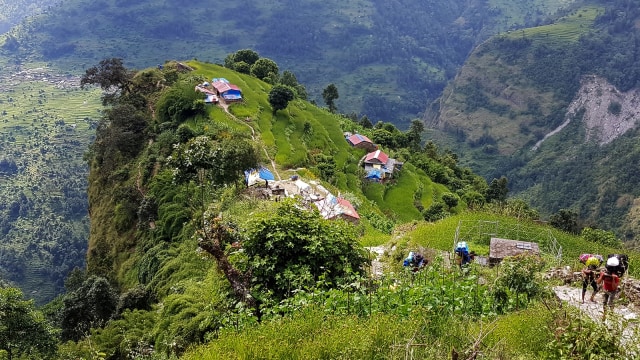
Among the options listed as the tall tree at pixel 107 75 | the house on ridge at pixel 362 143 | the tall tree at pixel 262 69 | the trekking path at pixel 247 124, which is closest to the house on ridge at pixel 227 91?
the trekking path at pixel 247 124

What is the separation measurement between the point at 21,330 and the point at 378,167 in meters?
46.0

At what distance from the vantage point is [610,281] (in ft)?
35.9

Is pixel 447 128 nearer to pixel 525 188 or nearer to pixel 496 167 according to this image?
pixel 496 167

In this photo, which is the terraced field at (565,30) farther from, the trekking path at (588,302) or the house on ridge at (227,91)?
the trekking path at (588,302)

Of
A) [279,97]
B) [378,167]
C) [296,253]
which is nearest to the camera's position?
[296,253]

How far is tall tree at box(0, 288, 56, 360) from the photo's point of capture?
1561cm

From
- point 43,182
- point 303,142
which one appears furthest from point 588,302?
point 43,182

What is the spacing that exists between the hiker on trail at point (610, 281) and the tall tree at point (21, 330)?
641 inches

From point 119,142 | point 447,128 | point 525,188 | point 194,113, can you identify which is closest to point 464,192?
point 194,113

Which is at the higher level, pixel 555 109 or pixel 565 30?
pixel 565 30

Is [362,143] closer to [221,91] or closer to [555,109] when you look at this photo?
[221,91]

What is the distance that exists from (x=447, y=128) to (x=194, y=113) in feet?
471

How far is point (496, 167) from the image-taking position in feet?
Answer: 488

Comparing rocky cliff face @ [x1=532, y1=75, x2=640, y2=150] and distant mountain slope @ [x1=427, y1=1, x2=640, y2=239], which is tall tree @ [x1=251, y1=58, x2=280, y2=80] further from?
rocky cliff face @ [x1=532, y1=75, x2=640, y2=150]
